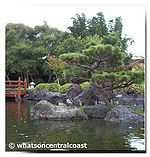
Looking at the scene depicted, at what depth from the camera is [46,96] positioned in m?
10.3

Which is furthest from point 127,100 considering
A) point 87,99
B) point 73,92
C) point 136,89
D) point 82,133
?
point 82,133

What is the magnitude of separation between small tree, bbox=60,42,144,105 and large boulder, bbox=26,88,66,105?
10.2 ft

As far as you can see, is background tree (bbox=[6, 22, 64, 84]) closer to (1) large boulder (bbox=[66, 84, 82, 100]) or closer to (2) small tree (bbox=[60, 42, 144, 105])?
(1) large boulder (bbox=[66, 84, 82, 100])

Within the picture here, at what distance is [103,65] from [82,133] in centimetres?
273

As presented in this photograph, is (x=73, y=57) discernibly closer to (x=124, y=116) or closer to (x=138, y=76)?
(x=138, y=76)

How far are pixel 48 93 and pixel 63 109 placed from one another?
179 inches

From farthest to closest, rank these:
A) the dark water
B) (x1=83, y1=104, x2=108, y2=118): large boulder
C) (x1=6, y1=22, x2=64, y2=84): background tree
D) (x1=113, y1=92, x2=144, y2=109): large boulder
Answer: (x1=6, y1=22, x2=64, y2=84): background tree
(x1=113, y1=92, x2=144, y2=109): large boulder
(x1=83, y1=104, x2=108, y2=118): large boulder
the dark water

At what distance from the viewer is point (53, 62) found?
435 inches

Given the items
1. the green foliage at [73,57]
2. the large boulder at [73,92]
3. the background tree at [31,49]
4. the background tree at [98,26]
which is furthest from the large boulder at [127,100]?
the background tree at [31,49]

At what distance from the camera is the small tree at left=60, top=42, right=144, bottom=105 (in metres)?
5.46

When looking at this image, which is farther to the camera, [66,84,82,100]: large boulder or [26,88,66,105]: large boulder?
[26,88,66,105]: large boulder

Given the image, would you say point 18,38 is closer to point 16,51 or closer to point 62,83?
point 16,51

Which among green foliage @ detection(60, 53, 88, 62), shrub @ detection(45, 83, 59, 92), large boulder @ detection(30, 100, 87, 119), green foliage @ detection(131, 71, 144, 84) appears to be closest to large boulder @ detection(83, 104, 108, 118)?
large boulder @ detection(30, 100, 87, 119)

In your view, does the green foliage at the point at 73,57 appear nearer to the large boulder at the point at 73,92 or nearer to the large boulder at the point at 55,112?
the large boulder at the point at 55,112
